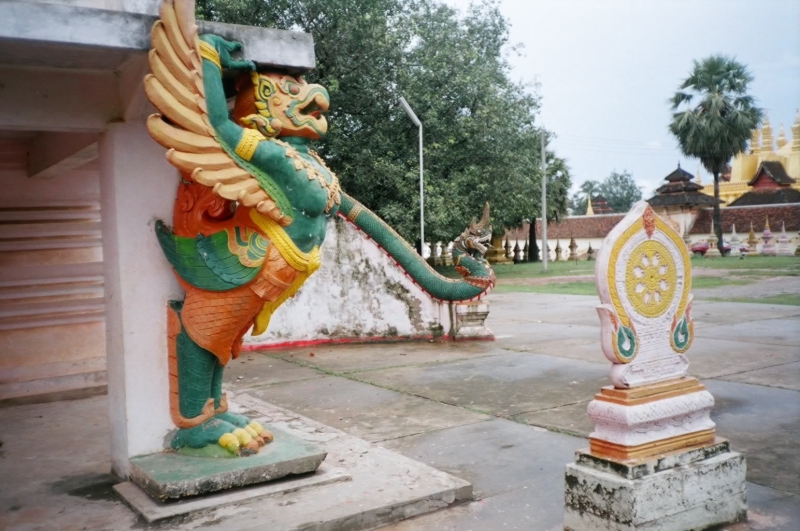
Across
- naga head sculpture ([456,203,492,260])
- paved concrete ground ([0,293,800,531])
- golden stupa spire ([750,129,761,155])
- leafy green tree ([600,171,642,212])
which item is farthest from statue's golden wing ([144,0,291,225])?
leafy green tree ([600,171,642,212])

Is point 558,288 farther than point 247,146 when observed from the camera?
Yes

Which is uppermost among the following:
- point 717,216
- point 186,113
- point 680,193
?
point 680,193

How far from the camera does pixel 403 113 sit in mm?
18219

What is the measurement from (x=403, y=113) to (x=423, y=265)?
10.0 m

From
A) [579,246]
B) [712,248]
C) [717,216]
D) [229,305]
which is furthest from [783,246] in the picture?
[229,305]

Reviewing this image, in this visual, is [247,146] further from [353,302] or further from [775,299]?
[775,299]

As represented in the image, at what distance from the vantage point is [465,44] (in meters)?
18.7

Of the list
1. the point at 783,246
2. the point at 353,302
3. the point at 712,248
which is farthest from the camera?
the point at 712,248

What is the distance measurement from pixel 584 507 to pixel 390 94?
15851 millimetres

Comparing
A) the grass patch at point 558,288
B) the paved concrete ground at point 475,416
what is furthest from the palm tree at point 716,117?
the paved concrete ground at point 475,416

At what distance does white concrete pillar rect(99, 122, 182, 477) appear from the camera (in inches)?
145

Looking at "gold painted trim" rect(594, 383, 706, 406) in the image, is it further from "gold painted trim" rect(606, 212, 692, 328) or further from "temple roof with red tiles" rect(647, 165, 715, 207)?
"temple roof with red tiles" rect(647, 165, 715, 207)

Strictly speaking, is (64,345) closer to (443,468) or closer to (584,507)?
(443,468)

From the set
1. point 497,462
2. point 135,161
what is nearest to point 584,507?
point 497,462
